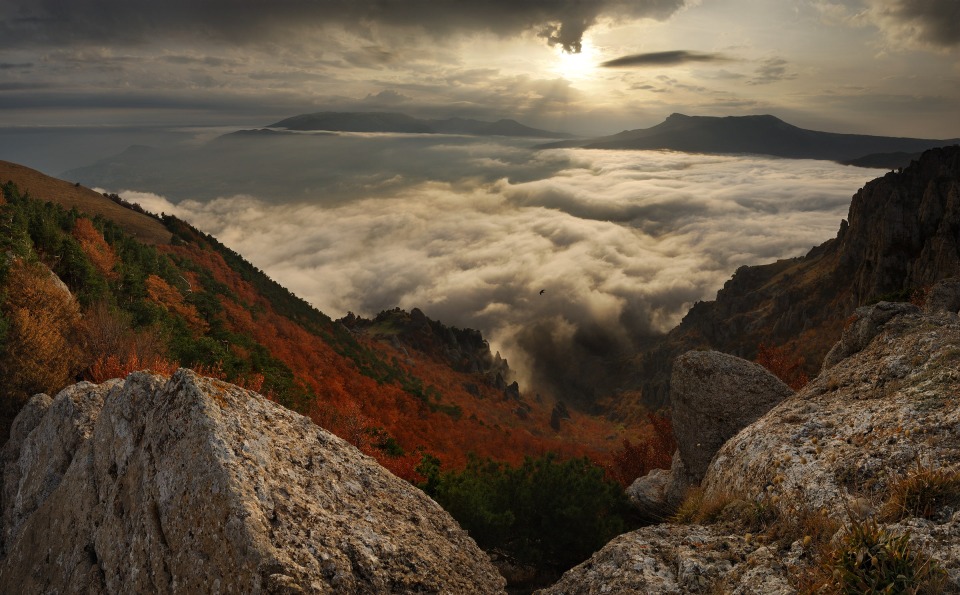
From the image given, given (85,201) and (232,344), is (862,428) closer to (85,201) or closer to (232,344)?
(232,344)

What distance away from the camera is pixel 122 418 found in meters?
11.8

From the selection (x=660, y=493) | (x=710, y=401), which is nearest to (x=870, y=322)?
(x=710, y=401)

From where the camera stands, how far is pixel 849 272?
145125mm

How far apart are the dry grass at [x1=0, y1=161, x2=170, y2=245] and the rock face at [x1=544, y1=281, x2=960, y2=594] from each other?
88874mm

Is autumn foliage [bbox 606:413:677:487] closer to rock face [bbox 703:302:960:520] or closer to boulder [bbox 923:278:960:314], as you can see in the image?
boulder [bbox 923:278:960:314]

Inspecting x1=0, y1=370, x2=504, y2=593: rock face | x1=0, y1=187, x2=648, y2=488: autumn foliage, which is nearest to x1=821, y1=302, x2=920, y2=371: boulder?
x1=0, y1=370, x2=504, y2=593: rock face

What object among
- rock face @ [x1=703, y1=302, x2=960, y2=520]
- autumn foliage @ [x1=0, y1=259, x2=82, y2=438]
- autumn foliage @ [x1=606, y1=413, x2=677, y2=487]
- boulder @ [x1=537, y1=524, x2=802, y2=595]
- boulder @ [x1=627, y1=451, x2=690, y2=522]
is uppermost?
rock face @ [x1=703, y1=302, x2=960, y2=520]

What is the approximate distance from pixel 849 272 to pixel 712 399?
152 metres

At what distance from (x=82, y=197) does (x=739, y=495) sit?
351ft

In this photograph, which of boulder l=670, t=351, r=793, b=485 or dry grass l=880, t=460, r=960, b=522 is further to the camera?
boulder l=670, t=351, r=793, b=485

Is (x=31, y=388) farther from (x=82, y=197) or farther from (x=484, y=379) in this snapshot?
(x=484, y=379)

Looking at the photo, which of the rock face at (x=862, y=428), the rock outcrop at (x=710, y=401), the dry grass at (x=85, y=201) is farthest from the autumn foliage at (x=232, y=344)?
the rock face at (x=862, y=428)

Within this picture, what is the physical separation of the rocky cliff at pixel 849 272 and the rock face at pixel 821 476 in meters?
85.5

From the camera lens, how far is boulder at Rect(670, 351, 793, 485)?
77.5 feet
